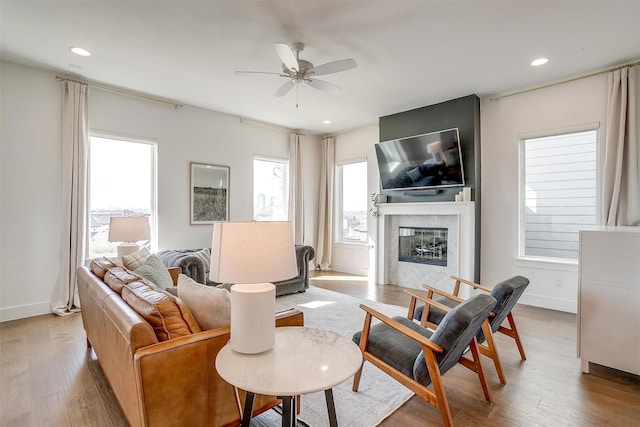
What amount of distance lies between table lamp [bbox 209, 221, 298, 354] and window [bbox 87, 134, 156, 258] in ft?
11.9

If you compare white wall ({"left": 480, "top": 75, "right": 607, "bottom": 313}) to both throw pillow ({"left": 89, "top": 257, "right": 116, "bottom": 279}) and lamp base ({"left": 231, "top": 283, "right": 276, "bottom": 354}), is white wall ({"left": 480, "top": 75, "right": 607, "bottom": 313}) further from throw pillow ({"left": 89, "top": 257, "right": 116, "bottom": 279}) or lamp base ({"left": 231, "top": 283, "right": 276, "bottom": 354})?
throw pillow ({"left": 89, "top": 257, "right": 116, "bottom": 279})

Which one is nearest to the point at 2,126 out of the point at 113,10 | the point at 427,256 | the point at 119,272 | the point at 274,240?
the point at 113,10

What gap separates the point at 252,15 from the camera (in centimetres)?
261

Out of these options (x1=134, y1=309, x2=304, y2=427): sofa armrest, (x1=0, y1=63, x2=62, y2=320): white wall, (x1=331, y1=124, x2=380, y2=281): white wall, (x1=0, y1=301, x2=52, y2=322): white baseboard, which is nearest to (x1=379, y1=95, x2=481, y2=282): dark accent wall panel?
(x1=331, y1=124, x2=380, y2=281): white wall

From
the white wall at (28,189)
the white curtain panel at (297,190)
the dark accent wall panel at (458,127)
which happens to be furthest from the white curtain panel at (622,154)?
the white wall at (28,189)

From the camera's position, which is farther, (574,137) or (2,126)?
(574,137)

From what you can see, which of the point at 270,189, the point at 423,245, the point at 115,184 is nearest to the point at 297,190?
the point at 270,189

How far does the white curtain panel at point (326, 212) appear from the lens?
6.57 metres

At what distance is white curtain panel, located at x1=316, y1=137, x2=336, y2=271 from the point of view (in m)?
6.57

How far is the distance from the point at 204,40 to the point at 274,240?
2.54 meters

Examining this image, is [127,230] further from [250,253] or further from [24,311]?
[250,253]

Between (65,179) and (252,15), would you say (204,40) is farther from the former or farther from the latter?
(65,179)

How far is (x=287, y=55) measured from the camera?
2.68m

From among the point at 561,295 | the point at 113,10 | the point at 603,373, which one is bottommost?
the point at 603,373
